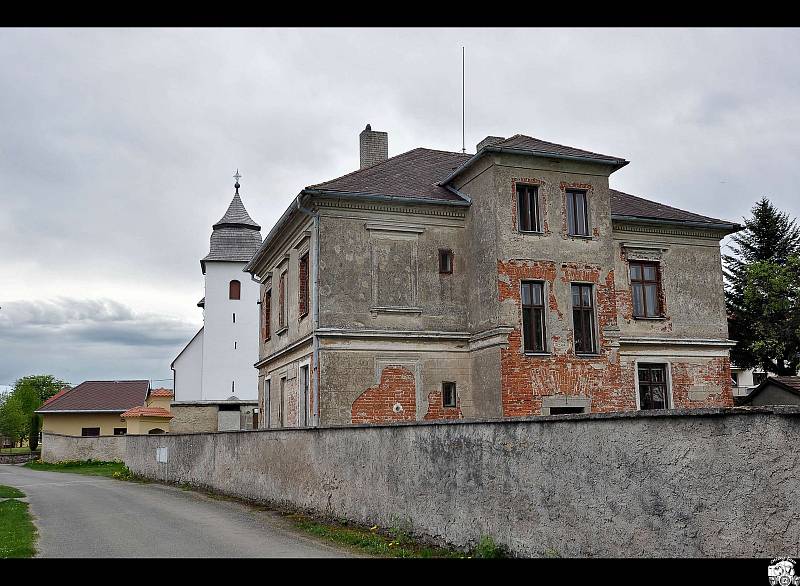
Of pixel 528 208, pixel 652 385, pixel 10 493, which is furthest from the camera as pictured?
pixel 652 385

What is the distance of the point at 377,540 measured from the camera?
426 inches

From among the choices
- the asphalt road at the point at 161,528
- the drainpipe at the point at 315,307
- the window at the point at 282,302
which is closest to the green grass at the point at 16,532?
the asphalt road at the point at 161,528

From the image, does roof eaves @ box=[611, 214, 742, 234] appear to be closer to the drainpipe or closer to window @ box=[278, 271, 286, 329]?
the drainpipe

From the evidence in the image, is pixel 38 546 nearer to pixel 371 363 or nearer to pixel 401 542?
pixel 401 542

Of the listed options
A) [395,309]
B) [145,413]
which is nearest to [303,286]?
[395,309]

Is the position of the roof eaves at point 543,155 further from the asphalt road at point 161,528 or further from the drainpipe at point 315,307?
the asphalt road at point 161,528

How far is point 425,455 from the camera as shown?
10.5 m

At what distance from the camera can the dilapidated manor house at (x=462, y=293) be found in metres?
19.4

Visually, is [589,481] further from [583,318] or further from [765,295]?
[765,295]

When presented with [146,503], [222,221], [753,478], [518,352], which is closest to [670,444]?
[753,478]

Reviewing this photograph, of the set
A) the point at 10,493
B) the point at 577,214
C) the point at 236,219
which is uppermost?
the point at 236,219

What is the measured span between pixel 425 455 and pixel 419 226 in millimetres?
11209

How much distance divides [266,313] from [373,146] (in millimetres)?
7182
